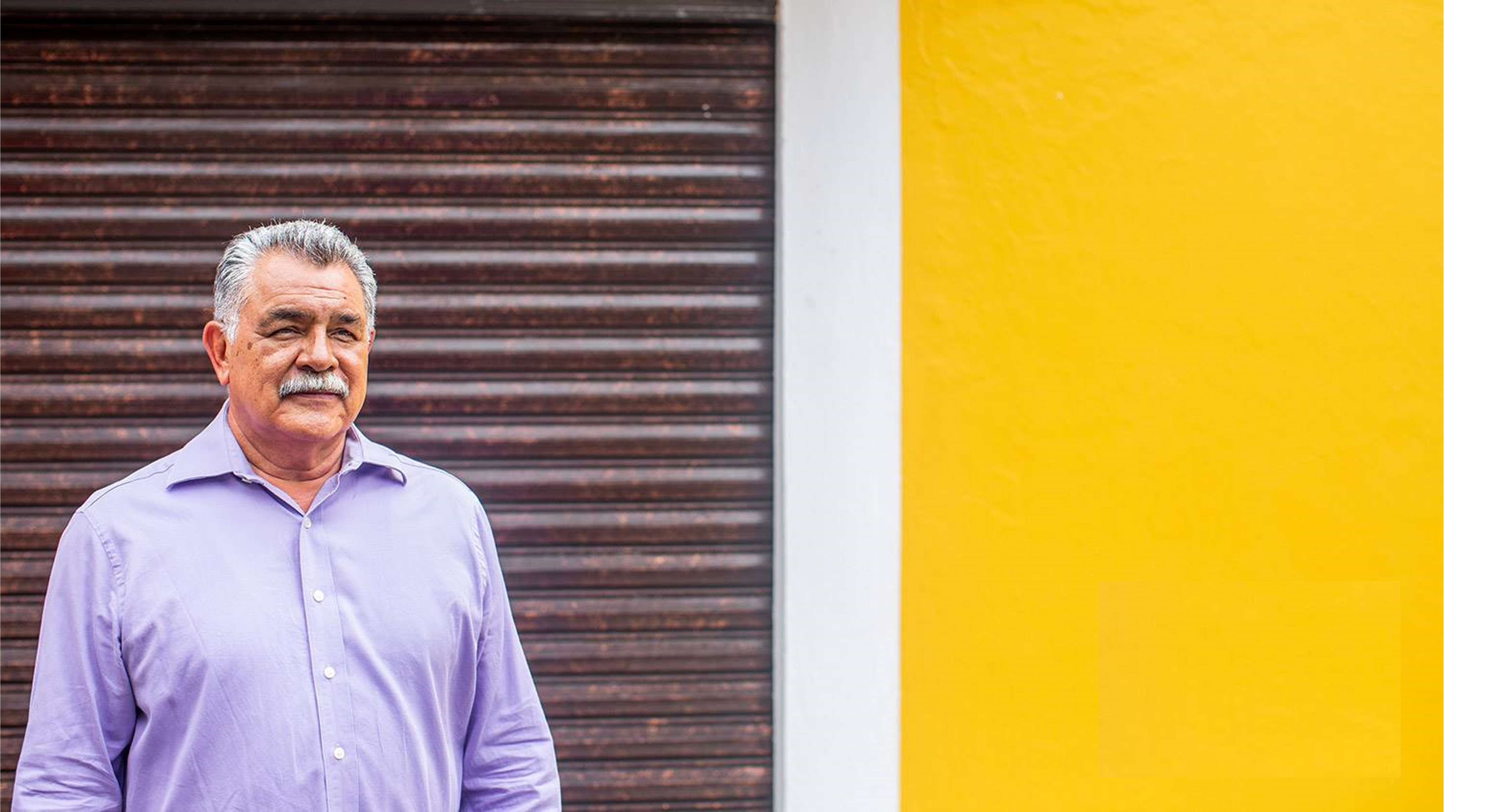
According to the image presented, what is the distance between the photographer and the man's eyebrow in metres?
1.91

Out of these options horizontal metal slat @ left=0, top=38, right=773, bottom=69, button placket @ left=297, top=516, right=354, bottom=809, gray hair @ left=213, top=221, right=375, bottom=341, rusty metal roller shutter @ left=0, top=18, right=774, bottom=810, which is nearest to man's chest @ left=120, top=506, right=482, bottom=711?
button placket @ left=297, top=516, right=354, bottom=809

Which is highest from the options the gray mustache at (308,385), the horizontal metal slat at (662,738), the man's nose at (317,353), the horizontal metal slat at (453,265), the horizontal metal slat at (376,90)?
the horizontal metal slat at (376,90)

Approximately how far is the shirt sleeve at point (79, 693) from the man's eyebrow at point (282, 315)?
47 cm

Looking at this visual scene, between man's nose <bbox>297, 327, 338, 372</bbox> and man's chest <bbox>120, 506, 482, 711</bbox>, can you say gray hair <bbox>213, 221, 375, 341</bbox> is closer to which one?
man's nose <bbox>297, 327, 338, 372</bbox>

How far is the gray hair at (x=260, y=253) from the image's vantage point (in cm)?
193

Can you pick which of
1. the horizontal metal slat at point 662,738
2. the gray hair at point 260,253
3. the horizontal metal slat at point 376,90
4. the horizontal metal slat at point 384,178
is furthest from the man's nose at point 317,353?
the horizontal metal slat at point 662,738

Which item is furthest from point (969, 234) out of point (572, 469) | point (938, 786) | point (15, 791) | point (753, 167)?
point (15, 791)

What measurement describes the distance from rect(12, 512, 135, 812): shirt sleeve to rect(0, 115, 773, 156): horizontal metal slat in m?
1.48

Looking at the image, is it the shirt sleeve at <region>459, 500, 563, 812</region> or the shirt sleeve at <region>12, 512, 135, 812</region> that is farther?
the shirt sleeve at <region>459, 500, 563, 812</region>

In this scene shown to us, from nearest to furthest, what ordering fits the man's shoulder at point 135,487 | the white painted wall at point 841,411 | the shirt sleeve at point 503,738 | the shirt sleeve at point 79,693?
the shirt sleeve at point 79,693, the man's shoulder at point 135,487, the shirt sleeve at point 503,738, the white painted wall at point 841,411

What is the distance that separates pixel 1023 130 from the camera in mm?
2963

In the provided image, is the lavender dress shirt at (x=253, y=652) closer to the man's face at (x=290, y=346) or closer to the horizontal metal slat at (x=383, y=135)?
the man's face at (x=290, y=346)

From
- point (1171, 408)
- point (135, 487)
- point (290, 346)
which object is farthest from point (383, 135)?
point (1171, 408)
